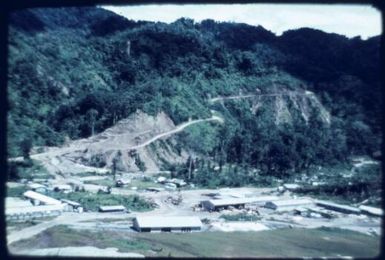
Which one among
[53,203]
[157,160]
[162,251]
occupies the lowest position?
[162,251]

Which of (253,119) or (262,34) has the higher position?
(262,34)

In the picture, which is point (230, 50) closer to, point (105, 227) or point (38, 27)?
point (38, 27)

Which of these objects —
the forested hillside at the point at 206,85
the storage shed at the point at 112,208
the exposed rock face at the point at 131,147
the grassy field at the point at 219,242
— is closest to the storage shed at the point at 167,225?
the grassy field at the point at 219,242

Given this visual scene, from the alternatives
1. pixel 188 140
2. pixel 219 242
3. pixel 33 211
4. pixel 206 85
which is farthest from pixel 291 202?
pixel 206 85

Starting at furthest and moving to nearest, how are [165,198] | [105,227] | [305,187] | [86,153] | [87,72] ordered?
[87,72], [86,153], [305,187], [165,198], [105,227]

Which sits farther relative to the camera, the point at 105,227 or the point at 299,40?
the point at 299,40

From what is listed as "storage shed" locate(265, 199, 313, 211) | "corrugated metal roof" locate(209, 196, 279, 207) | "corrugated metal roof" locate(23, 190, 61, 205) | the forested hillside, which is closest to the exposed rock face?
the forested hillside

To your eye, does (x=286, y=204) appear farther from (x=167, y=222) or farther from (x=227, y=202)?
(x=167, y=222)

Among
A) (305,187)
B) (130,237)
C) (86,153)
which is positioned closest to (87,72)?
(86,153)
